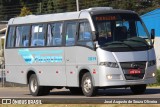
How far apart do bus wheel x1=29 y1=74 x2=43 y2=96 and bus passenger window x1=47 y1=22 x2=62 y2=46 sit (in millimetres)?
1782

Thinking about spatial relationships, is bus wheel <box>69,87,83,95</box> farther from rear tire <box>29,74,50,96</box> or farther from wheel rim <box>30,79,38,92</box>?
wheel rim <box>30,79,38,92</box>

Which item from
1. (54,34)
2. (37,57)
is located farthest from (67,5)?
(54,34)

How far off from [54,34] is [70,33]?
112 centimetres

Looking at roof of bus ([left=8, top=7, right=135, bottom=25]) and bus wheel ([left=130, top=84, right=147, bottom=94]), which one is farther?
bus wheel ([left=130, top=84, right=147, bottom=94])

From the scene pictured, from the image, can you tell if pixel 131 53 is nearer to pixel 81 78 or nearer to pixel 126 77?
pixel 126 77

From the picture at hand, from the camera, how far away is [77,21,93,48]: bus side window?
68.3 feet

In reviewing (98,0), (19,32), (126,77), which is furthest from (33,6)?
(126,77)

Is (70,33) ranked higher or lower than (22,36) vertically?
higher

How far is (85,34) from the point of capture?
2114cm

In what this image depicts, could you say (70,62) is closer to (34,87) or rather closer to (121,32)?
(121,32)

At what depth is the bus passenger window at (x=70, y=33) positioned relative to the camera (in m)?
21.8

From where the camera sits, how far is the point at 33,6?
8294cm

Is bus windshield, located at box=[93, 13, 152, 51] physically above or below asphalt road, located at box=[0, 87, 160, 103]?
above

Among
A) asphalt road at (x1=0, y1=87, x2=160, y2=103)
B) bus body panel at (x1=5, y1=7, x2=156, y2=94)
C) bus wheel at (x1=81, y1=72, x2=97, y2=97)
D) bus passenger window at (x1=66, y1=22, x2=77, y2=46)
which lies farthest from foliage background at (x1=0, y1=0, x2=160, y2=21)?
bus wheel at (x1=81, y1=72, x2=97, y2=97)
